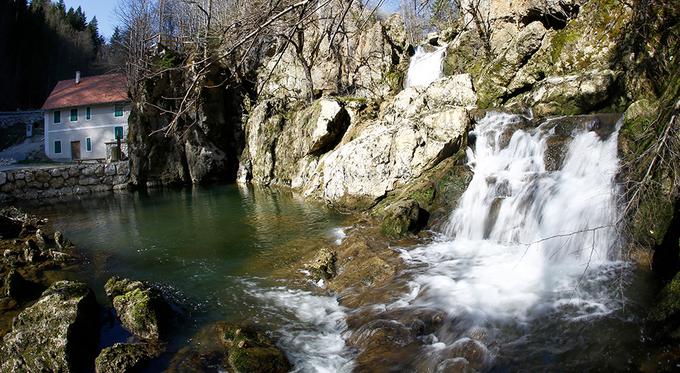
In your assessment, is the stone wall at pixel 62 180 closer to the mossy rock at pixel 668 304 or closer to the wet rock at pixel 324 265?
the wet rock at pixel 324 265

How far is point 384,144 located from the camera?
17141 mm

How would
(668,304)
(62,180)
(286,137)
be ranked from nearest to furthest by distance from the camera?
(668,304)
(286,137)
(62,180)

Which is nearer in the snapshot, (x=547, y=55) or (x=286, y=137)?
(x=547, y=55)

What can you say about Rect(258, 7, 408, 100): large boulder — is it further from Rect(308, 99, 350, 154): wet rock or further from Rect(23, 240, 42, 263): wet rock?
Rect(23, 240, 42, 263): wet rock

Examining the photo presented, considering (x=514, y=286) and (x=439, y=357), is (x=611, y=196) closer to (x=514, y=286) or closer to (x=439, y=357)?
(x=514, y=286)

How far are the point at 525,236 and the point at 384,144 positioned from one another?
7431 mm

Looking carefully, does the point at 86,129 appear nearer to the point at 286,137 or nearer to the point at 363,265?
the point at 286,137

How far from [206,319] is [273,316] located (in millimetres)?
1244

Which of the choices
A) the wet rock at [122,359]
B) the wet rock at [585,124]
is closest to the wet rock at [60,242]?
the wet rock at [122,359]

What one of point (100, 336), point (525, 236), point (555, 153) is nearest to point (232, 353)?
point (100, 336)

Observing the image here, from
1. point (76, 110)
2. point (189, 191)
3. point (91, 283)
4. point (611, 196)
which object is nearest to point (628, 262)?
point (611, 196)

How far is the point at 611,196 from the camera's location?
31.1ft

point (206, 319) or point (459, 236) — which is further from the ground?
point (459, 236)

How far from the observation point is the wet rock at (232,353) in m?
6.77
